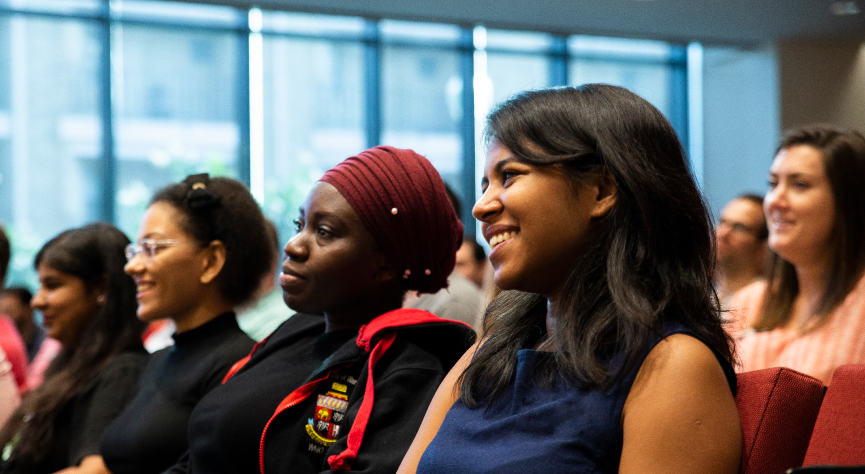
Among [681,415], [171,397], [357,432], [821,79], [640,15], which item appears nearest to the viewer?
[681,415]

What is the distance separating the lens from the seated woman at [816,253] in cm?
234

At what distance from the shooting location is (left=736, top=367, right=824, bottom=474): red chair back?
1167 mm

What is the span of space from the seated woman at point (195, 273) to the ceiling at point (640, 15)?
5671mm

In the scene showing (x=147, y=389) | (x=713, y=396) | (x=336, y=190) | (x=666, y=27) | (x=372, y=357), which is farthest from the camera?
(x=666, y=27)

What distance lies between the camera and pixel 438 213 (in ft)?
6.17

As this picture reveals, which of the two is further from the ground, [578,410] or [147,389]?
[578,410]

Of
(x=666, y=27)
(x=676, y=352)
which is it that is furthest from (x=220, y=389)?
(x=666, y=27)

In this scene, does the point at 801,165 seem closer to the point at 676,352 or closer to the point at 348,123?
the point at 676,352

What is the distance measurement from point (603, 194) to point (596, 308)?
180mm

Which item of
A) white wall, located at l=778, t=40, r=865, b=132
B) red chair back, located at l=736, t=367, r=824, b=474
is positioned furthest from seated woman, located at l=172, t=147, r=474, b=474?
white wall, located at l=778, t=40, r=865, b=132

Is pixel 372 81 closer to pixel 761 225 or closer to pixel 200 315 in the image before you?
pixel 761 225

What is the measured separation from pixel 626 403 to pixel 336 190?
0.90 meters

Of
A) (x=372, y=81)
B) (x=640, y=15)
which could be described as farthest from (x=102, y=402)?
(x=640, y=15)

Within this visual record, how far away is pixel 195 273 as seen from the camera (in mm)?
2471
